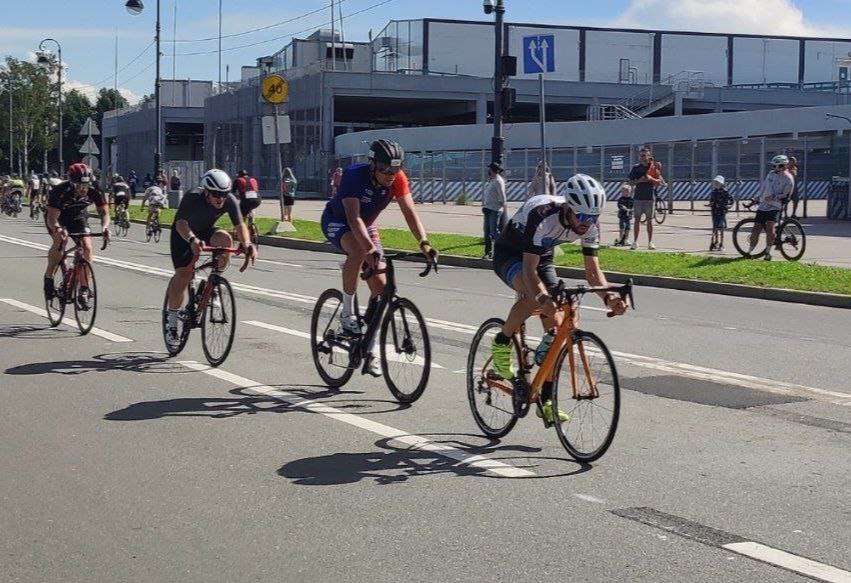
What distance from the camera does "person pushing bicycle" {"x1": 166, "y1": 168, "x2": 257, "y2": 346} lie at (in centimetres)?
1023

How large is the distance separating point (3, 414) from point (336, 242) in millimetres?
2564

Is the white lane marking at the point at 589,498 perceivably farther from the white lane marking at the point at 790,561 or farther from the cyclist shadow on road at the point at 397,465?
the white lane marking at the point at 790,561

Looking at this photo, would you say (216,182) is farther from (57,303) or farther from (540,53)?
(540,53)

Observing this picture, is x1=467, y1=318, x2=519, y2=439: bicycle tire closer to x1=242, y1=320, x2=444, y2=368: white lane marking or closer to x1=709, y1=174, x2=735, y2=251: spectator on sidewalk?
x1=242, y1=320, x2=444, y2=368: white lane marking

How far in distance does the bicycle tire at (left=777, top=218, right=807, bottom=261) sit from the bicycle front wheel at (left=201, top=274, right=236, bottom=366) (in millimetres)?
13250

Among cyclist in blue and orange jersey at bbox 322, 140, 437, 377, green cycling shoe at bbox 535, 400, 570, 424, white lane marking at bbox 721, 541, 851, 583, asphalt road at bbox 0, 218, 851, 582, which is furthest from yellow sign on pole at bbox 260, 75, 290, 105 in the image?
white lane marking at bbox 721, 541, 851, 583

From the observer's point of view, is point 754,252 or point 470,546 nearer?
point 470,546

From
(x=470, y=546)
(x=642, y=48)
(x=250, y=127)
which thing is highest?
(x=642, y=48)

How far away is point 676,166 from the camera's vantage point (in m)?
45.4

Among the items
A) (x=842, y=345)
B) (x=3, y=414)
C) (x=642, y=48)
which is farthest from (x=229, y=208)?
(x=642, y=48)

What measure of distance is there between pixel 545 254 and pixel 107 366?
4692mm

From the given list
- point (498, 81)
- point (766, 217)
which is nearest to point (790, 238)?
point (766, 217)

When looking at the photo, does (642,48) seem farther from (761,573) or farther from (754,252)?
(761,573)

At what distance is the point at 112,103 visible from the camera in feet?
544
